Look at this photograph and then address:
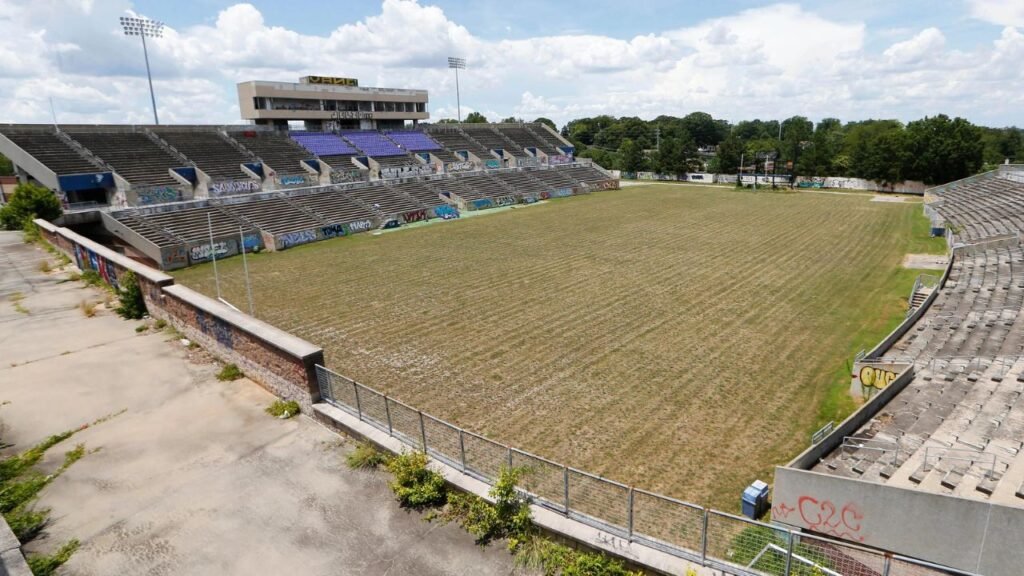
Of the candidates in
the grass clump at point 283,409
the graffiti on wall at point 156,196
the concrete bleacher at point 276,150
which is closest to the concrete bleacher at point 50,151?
the graffiti on wall at point 156,196

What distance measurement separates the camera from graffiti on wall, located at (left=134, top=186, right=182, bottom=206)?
45.2 meters

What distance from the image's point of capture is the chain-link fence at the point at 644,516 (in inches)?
309

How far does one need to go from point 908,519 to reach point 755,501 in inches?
103

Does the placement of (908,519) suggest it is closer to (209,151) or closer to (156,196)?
(156,196)

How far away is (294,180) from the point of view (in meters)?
56.7

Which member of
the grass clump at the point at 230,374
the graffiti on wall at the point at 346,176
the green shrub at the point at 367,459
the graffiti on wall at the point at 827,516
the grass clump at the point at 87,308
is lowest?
the graffiti on wall at the point at 827,516

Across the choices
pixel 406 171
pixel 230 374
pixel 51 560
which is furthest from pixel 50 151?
pixel 51 560

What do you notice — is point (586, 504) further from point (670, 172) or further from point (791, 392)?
point (670, 172)

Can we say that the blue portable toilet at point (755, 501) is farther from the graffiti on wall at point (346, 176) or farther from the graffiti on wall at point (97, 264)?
the graffiti on wall at point (346, 176)

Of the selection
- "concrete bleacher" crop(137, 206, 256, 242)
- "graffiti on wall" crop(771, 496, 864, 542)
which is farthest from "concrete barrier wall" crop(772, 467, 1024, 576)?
"concrete bleacher" crop(137, 206, 256, 242)

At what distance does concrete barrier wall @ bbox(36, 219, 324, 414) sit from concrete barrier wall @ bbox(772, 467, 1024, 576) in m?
10.6

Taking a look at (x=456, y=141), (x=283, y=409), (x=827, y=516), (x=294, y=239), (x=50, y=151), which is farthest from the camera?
(x=456, y=141)

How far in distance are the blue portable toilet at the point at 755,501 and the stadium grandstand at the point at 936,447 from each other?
1.47 feet

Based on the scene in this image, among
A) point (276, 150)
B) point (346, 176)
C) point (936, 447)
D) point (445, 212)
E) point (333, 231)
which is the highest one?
point (276, 150)
